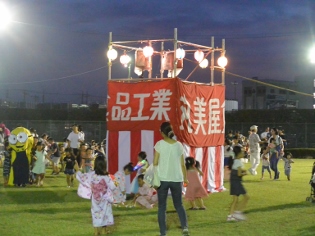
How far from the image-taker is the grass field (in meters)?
9.13

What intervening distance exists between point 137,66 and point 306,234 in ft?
26.0

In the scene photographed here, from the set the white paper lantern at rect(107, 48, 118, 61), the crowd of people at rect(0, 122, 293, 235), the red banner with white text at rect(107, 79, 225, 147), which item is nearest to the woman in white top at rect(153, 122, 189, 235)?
the crowd of people at rect(0, 122, 293, 235)

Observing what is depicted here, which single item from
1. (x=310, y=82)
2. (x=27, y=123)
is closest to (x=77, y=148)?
(x=27, y=123)

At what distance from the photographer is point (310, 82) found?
65688 mm

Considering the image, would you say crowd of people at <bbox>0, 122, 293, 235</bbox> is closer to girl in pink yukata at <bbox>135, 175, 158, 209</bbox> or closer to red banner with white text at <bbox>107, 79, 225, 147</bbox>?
girl in pink yukata at <bbox>135, 175, 158, 209</bbox>

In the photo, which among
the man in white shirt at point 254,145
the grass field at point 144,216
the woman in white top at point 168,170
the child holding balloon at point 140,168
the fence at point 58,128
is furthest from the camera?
the fence at point 58,128

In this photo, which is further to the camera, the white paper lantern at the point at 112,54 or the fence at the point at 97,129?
the fence at the point at 97,129

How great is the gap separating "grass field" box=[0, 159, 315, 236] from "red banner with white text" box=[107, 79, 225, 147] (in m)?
1.94

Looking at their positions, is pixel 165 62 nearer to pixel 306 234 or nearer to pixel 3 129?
pixel 306 234

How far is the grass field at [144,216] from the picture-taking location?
9133 millimetres

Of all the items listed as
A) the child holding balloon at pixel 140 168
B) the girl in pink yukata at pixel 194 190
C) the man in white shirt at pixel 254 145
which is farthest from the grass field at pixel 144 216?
the man in white shirt at pixel 254 145

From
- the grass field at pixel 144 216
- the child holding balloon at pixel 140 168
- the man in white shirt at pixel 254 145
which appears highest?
the man in white shirt at pixel 254 145

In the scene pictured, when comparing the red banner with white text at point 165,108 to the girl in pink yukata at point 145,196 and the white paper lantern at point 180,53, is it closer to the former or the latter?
the white paper lantern at point 180,53

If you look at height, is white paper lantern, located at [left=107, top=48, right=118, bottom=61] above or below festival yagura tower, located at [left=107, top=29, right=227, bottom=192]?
above
